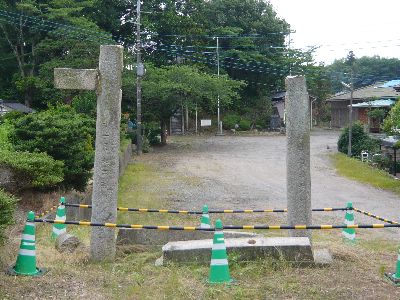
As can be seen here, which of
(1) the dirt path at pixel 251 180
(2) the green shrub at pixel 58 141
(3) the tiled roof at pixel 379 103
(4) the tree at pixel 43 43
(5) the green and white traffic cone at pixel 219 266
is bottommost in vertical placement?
(1) the dirt path at pixel 251 180

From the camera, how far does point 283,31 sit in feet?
176

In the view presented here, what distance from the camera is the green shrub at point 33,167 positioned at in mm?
10445

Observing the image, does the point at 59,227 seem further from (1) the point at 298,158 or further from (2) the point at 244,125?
(2) the point at 244,125

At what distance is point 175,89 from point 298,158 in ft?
85.7

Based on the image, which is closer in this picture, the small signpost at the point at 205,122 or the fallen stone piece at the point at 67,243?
the fallen stone piece at the point at 67,243

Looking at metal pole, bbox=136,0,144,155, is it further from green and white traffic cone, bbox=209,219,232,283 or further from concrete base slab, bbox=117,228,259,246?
green and white traffic cone, bbox=209,219,232,283

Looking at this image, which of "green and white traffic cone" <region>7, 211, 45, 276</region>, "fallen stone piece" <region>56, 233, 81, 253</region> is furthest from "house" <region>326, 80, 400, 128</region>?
"green and white traffic cone" <region>7, 211, 45, 276</region>

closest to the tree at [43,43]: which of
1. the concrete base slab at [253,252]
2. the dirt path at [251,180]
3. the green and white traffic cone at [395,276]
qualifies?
the dirt path at [251,180]

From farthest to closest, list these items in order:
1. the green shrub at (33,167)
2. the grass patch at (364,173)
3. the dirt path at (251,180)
Answer: the grass patch at (364,173) < the dirt path at (251,180) < the green shrub at (33,167)

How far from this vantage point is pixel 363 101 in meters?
45.8

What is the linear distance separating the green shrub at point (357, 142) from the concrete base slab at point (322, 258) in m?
28.2

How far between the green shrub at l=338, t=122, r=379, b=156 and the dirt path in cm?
104

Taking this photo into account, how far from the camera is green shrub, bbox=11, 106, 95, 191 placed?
41.3ft

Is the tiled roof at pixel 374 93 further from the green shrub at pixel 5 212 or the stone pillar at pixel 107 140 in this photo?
the green shrub at pixel 5 212
